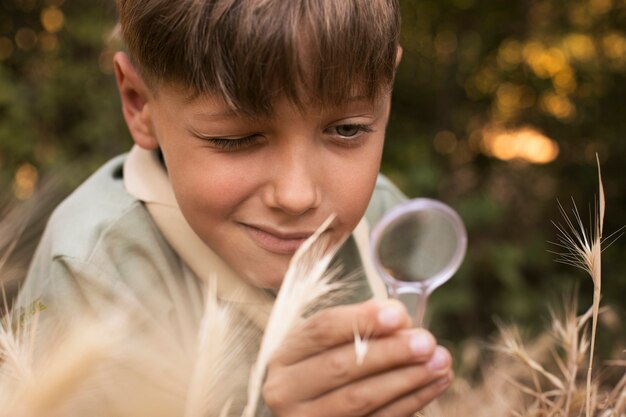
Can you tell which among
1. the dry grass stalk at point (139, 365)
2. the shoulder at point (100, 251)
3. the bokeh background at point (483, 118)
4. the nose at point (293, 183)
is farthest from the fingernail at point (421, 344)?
the bokeh background at point (483, 118)

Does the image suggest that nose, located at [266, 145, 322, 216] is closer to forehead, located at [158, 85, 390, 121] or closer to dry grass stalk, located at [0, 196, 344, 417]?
forehead, located at [158, 85, 390, 121]

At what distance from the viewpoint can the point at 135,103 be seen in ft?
4.26

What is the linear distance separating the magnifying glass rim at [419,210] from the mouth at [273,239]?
0.51ft

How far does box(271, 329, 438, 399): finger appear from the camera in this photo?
85cm

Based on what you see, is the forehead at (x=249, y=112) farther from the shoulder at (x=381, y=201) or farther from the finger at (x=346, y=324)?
the shoulder at (x=381, y=201)

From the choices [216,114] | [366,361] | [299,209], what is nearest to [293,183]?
[299,209]

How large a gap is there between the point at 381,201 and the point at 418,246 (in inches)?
20.3

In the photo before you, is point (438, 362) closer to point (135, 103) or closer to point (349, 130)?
point (349, 130)

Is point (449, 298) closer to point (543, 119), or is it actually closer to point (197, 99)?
point (543, 119)

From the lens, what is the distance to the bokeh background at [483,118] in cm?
262

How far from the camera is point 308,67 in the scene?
1.02 m

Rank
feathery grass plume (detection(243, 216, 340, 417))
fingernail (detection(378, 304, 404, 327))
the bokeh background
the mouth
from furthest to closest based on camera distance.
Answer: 1. the bokeh background
2. the mouth
3. fingernail (detection(378, 304, 404, 327))
4. feathery grass plume (detection(243, 216, 340, 417))

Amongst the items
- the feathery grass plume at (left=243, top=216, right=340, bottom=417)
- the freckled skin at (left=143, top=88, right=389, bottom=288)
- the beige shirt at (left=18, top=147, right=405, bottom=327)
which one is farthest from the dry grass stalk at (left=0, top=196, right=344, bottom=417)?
the beige shirt at (left=18, top=147, right=405, bottom=327)

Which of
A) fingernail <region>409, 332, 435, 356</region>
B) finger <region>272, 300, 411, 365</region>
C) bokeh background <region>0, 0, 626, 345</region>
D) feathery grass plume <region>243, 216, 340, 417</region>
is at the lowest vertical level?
bokeh background <region>0, 0, 626, 345</region>
